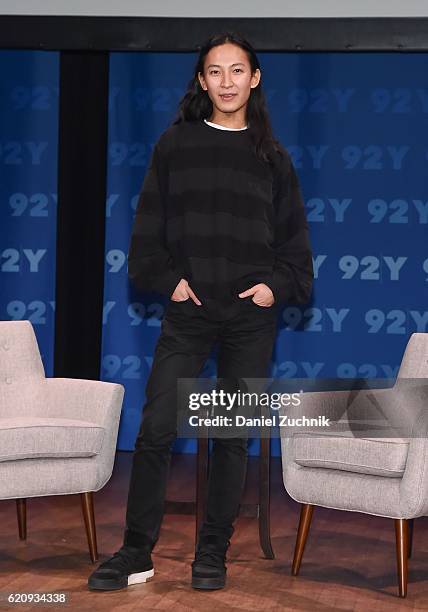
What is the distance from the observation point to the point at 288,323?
6.04 m

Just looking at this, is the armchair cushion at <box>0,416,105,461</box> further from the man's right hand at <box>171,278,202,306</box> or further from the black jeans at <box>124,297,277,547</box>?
the man's right hand at <box>171,278,202,306</box>

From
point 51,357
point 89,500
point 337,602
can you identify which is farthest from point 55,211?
point 337,602

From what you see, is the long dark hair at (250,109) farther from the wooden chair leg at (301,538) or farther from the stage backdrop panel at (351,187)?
the stage backdrop panel at (351,187)

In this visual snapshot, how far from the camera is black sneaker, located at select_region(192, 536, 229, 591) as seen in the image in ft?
10.3

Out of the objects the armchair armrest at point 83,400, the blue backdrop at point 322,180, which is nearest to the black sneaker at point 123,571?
the armchair armrest at point 83,400

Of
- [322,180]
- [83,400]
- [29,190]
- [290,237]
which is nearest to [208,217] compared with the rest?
[290,237]

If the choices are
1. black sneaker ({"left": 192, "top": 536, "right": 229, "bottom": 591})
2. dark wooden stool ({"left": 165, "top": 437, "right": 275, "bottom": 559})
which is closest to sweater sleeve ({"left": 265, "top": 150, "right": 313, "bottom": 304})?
dark wooden stool ({"left": 165, "top": 437, "right": 275, "bottom": 559})

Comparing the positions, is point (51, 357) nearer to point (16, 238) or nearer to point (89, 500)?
point (16, 238)

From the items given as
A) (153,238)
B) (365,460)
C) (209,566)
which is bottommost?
(209,566)

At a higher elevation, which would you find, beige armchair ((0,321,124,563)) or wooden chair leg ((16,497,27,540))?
beige armchair ((0,321,124,563))

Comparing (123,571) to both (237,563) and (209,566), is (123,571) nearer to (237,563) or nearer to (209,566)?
(209,566)

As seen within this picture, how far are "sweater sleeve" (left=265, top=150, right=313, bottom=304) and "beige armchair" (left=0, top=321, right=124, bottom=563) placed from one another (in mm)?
809

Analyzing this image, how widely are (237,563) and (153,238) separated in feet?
3.77

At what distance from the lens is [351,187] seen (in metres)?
5.98
